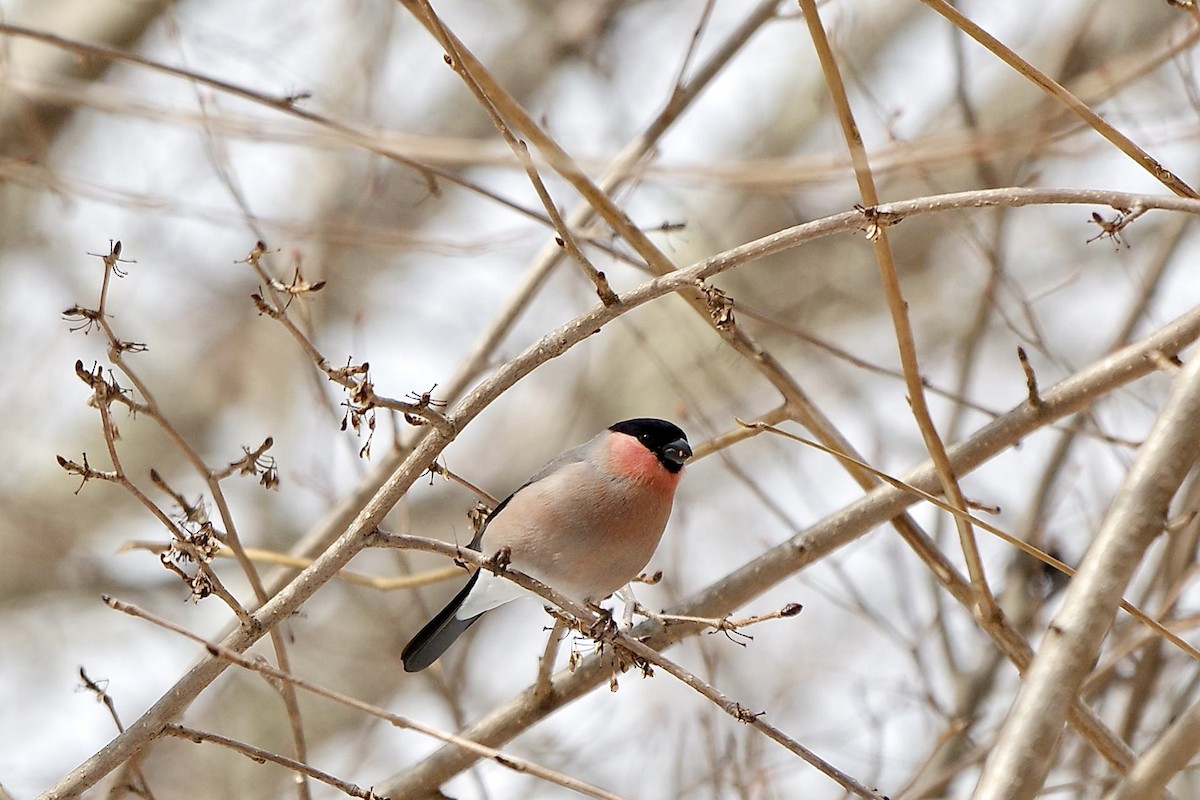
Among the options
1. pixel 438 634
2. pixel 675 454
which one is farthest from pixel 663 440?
pixel 438 634

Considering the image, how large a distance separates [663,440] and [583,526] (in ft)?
1.41

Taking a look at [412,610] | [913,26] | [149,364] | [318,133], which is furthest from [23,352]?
[913,26]

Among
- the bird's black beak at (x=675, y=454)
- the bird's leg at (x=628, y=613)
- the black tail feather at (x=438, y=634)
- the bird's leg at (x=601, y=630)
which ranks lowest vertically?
the bird's leg at (x=601, y=630)

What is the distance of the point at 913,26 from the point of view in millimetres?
7199

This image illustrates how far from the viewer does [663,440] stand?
3.49 meters

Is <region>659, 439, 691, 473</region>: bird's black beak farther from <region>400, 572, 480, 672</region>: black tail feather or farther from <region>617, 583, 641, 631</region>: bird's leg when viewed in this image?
<region>400, 572, 480, 672</region>: black tail feather

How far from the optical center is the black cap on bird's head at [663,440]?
11.1 feet

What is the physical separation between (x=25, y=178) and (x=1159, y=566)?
3.55 meters

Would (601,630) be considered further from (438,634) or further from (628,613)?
(438,634)

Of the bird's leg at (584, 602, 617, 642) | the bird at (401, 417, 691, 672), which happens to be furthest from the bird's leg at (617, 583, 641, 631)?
the bird's leg at (584, 602, 617, 642)

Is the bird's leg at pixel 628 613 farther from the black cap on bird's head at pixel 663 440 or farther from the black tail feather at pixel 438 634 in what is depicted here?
the black tail feather at pixel 438 634

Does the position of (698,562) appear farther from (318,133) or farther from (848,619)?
(318,133)

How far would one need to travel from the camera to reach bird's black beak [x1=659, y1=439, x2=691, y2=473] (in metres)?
3.36

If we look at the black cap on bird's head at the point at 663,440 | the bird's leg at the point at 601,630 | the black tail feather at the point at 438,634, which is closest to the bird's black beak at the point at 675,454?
the black cap on bird's head at the point at 663,440
